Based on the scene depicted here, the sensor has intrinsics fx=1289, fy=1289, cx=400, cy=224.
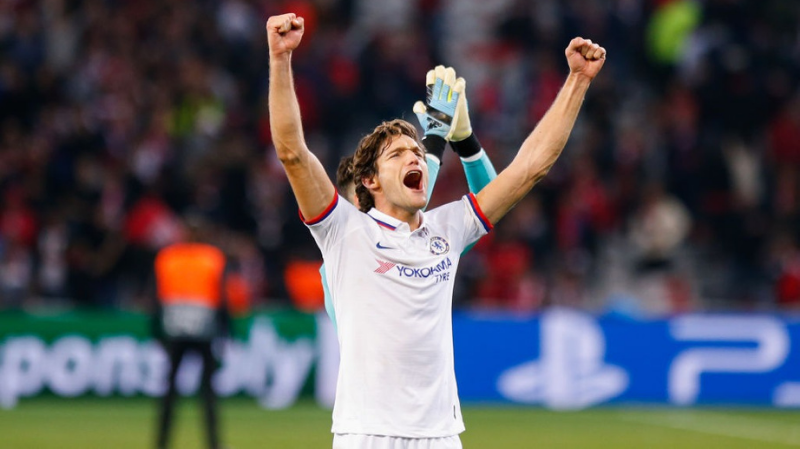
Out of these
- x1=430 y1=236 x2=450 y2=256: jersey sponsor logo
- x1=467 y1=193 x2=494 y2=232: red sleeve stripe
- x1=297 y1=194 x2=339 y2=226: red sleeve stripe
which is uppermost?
x1=467 y1=193 x2=494 y2=232: red sleeve stripe

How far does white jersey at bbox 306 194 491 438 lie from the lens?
15.9 ft

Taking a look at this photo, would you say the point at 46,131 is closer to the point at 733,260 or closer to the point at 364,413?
the point at 733,260

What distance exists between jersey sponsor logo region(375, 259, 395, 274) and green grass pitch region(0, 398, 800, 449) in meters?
6.85

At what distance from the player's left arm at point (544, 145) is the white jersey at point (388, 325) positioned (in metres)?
0.33

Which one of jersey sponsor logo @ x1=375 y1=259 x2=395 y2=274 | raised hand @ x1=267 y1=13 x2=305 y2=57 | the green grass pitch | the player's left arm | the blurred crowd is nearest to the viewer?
raised hand @ x1=267 y1=13 x2=305 y2=57

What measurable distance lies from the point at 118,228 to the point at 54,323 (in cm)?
164

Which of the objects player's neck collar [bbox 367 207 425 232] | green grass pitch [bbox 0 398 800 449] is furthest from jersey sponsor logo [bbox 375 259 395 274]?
green grass pitch [bbox 0 398 800 449]

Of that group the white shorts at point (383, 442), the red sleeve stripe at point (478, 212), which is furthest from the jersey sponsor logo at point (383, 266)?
the white shorts at point (383, 442)

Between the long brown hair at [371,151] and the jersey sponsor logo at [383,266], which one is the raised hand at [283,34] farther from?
the jersey sponsor logo at [383,266]

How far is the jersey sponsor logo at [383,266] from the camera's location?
4957mm

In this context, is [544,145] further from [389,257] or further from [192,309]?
[192,309]

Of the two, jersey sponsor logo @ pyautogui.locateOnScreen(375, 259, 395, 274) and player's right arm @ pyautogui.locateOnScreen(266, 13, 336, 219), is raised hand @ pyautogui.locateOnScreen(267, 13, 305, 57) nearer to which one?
player's right arm @ pyautogui.locateOnScreen(266, 13, 336, 219)

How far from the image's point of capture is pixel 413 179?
5082mm

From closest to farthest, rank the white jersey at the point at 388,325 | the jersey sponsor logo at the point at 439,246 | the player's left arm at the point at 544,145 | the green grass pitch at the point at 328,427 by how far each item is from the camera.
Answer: the white jersey at the point at 388,325, the jersey sponsor logo at the point at 439,246, the player's left arm at the point at 544,145, the green grass pitch at the point at 328,427
